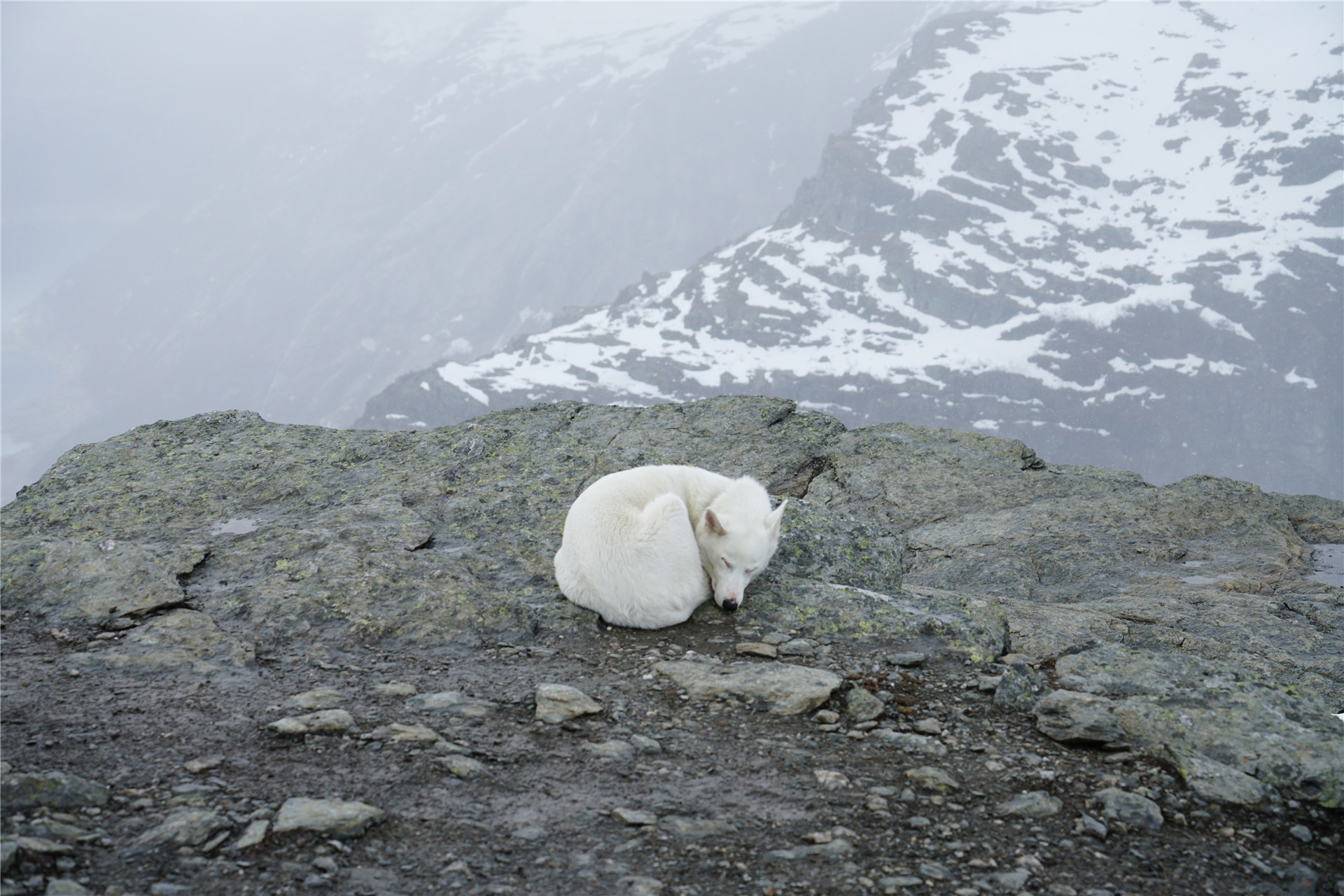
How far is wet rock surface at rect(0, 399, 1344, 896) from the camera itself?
4.34m

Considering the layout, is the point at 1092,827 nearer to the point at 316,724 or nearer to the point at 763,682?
the point at 763,682

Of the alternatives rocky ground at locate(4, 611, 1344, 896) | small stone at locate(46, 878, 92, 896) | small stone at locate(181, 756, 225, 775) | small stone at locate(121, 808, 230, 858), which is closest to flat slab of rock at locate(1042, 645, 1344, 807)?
rocky ground at locate(4, 611, 1344, 896)

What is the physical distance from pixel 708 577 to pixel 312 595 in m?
3.71

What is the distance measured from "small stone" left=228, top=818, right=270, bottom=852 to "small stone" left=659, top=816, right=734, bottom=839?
6.91 ft

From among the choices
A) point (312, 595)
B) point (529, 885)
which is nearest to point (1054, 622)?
point (529, 885)

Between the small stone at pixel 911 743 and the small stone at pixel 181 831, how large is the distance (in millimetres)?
4042

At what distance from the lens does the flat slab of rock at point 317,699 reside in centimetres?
580

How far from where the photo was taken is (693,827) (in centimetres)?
468

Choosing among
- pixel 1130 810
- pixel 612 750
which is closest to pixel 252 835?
pixel 612 750

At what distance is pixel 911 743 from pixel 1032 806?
0.87 meters

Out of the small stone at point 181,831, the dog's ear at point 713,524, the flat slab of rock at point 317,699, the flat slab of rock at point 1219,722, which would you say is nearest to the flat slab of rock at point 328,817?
the small stone at point 181,831

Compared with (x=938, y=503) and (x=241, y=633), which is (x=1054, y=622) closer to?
(x=938, y=503)

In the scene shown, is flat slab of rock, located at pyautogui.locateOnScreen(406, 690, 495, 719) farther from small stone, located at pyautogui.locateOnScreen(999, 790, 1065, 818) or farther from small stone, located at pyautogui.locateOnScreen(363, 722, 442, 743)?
small stone, located at pyautogui.locateOnScreen(999, 790, 1065, 818)

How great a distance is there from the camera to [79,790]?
4465mm
